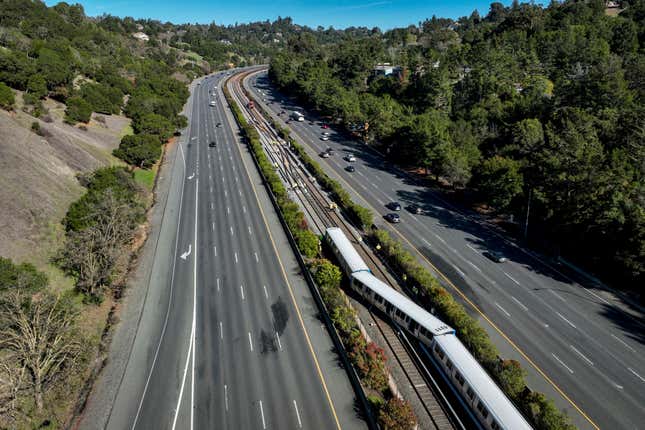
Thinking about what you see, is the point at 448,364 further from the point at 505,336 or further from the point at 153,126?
the point at 153,126

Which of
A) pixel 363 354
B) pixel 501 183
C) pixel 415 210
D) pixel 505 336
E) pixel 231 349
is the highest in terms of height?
pixel 501 183

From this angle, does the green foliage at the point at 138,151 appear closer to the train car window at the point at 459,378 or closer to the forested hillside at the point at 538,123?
the forested hillside at the point at 538,123

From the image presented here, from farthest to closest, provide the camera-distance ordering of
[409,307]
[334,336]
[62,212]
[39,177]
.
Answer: [39,177]
[62,212]
[409,307]
[334,336]

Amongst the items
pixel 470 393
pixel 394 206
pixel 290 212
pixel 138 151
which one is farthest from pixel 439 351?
pixel 138 151

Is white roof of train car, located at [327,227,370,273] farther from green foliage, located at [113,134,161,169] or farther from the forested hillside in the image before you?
green foliage, located at [113,134,161,169]

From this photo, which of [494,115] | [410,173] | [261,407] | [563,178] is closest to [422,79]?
[494,115]

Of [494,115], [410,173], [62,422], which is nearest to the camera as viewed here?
[62,422]

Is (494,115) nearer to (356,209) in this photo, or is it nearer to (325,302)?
(356,209)

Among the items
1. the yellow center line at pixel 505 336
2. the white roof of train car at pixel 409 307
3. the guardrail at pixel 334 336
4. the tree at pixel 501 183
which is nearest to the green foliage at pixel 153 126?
the guardrail at pixel 334 336
